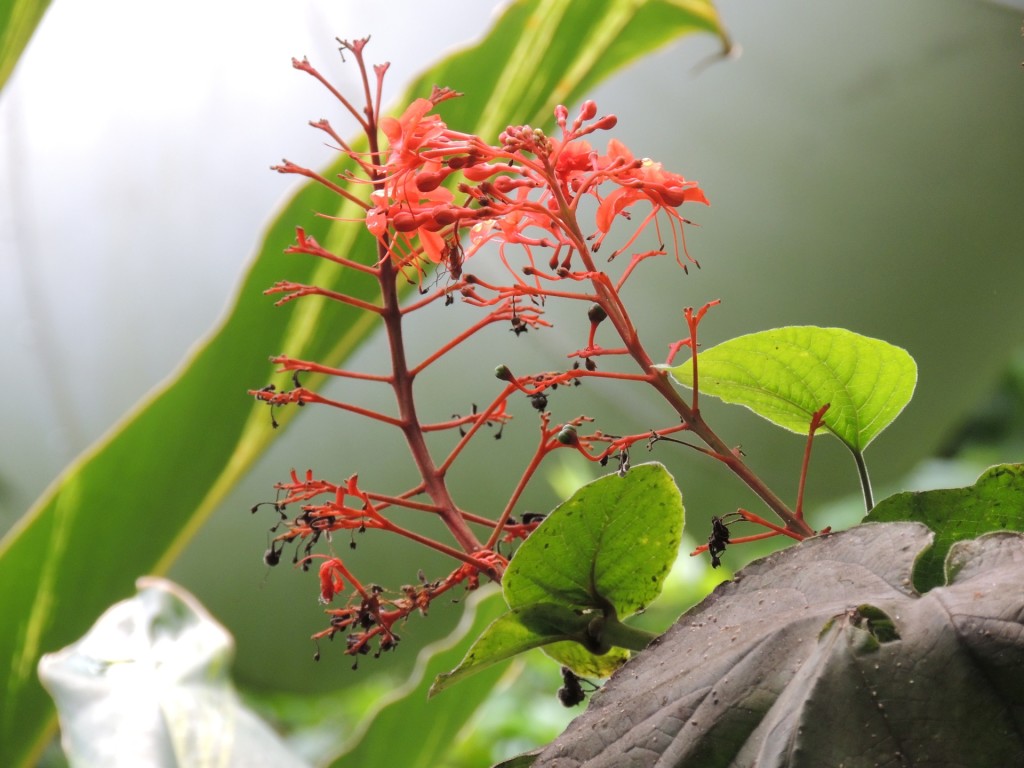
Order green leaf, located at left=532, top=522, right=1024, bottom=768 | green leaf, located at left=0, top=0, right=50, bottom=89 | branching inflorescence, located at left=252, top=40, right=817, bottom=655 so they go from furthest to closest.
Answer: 1. green leaf, located at left=0, top=0, right=50, bottom=89
2. branching inflorescence, located at left=252, top=40, right=817, bottom=655
3. green leaf, located at left=532, top=522, right=1024, bottom=768

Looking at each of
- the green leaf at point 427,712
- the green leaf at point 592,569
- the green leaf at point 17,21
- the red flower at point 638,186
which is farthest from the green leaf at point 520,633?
the green leaf at point 17,21

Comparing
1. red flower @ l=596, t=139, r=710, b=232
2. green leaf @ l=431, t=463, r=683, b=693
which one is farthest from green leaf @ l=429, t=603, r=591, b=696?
red flower @ l=596, t=139, r=710, b=232

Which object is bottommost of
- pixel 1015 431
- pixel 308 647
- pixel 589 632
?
pixel 308 647

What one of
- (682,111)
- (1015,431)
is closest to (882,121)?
(682,111)

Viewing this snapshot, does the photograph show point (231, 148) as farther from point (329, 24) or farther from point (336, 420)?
point (336, 420)

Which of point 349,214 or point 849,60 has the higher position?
point 849,60

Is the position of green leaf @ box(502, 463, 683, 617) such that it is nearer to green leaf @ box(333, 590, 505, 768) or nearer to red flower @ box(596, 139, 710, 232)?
red flower @ box(596, 139, 710, 232)

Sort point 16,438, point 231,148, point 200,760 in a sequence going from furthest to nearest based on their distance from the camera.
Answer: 1. point 16,438
2. point 231,148
3. point 200,760
